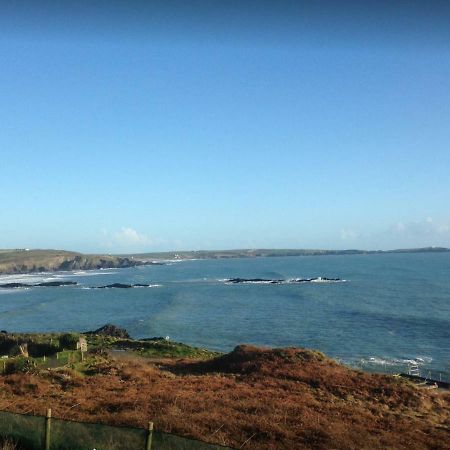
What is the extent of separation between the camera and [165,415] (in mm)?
17219

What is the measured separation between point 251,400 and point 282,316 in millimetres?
58599

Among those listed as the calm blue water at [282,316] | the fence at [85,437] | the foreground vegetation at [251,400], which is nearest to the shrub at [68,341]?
the foreground vegetation at [251,400]

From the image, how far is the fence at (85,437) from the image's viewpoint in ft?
35.1

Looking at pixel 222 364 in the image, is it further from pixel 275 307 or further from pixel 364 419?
pixel 275 307

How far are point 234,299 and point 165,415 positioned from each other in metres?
87.4

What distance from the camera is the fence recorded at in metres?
10.7

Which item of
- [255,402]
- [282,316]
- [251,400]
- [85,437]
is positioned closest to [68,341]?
[251,400]

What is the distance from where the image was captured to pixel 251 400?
69.9 ft

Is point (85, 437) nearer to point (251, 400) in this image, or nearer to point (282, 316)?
point (251, 400)

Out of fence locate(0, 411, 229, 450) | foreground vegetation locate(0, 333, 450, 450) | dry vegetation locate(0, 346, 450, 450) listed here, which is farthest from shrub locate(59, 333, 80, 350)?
fence locate(0, 411, 229, 450)

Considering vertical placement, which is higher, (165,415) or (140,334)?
(165,415)

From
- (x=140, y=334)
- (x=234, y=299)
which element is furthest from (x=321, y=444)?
(x=234, y=299)

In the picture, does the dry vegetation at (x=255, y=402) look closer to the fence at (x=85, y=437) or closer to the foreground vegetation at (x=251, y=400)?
the foreground vegetation at (x=251, y=400)

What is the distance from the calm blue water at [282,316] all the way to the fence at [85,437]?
1535 inches
